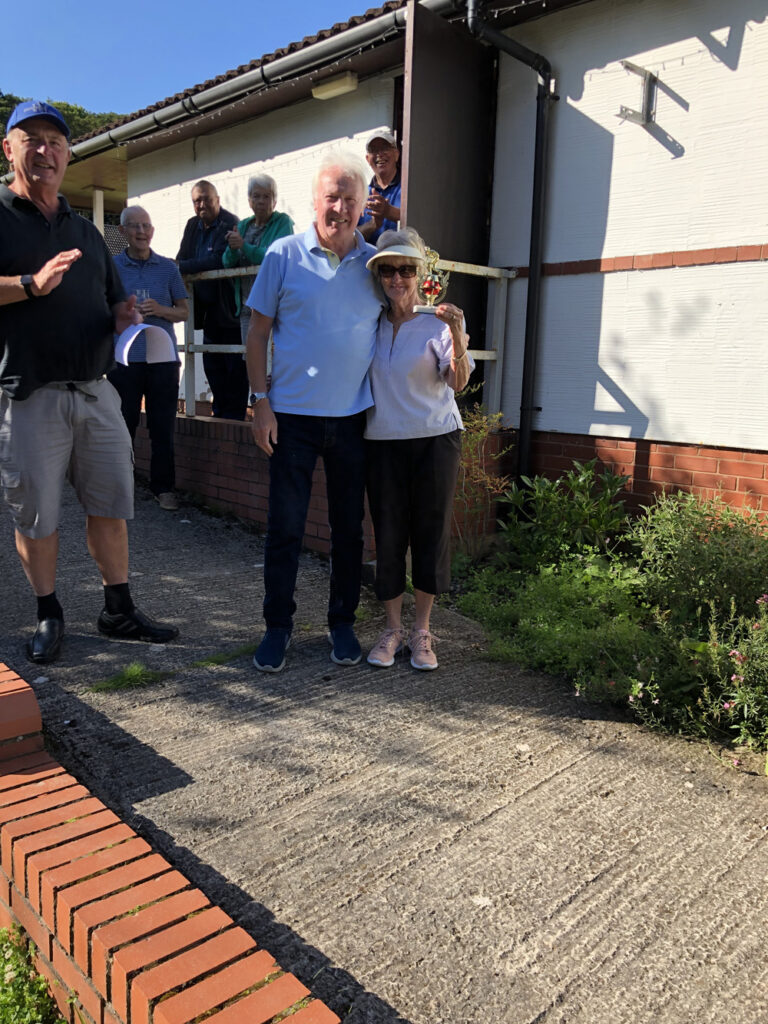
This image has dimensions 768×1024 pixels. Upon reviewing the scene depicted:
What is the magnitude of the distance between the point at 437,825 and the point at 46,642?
6.34ft

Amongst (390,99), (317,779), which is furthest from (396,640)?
(390,99)

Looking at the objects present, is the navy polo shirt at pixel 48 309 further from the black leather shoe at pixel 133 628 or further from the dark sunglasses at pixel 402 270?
the dark sunglasses at pixel 402 270

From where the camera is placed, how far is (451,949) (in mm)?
1951

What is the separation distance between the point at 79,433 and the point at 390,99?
15.3 feet

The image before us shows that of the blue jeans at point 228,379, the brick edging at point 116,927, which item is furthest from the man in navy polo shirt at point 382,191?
the brick edging at point 116,927

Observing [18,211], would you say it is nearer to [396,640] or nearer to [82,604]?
[82,604]

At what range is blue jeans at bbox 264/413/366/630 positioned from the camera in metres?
3.45

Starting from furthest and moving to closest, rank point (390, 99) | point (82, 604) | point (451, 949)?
1. point (390, 99)
2. point (82, 604)
3. point (451, 949)

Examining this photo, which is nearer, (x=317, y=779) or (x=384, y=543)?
(x=317, y=779)

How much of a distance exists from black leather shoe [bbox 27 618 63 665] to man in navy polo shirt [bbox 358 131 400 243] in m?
3.04

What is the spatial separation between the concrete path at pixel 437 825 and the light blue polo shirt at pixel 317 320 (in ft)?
3.85

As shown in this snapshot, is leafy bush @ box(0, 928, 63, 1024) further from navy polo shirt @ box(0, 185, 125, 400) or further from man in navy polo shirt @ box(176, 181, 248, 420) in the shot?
man in navy polo shirt @ box(176, 181, 248, 420)

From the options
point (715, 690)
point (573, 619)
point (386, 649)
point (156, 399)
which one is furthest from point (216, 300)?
point (715, 690)

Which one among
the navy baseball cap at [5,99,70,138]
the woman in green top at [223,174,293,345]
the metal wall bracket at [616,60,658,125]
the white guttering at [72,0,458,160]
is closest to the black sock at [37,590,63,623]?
the navy baseball cap at [5,99,70,138]
